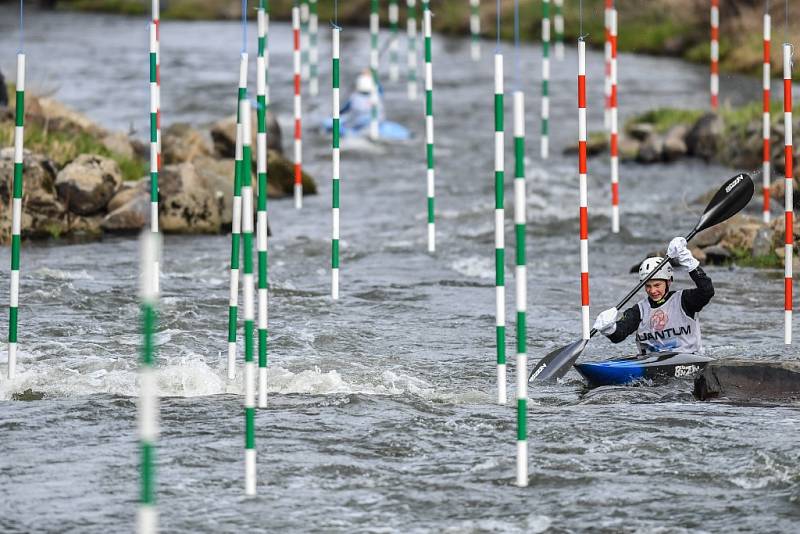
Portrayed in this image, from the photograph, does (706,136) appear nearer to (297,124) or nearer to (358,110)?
(358,110)

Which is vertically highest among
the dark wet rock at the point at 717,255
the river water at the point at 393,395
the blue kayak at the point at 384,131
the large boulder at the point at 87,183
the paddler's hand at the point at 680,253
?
the blue kayak at the point at 384,131

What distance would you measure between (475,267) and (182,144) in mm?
5216

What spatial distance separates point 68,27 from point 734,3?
18874 mm

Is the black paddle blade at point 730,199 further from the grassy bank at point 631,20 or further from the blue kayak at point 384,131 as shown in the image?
the grassy bank at point 631,20

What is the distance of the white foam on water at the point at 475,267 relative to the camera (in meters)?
12.9

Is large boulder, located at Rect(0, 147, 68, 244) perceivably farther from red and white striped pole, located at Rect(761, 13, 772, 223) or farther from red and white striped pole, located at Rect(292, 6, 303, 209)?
red and white striped pole, located at Rect(761, 13, 772, 223)

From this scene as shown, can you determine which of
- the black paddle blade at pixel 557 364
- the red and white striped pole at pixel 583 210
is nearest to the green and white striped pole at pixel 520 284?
the black paddle blade at pixel 557 364

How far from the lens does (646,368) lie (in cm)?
862

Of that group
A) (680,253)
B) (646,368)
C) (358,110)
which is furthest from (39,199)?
(358,110)

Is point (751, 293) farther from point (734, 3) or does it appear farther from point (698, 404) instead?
point (734, 3)

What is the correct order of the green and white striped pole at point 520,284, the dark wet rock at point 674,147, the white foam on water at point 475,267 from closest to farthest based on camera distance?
the green and white striped pole at point 520,284 → the white foam on water at point 475,267 → the dark wet rock at point 674,147

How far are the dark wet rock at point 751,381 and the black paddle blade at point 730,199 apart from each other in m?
1.93

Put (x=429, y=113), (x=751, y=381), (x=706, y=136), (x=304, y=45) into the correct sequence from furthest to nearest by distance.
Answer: (x=304, y=45) < (x=706, y=136) < (x=429, y=113) < (x=751, y=381)

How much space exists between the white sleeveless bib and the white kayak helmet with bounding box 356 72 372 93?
39.6 feet
